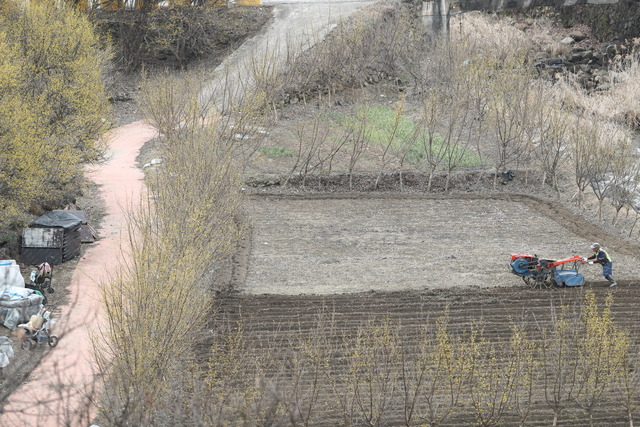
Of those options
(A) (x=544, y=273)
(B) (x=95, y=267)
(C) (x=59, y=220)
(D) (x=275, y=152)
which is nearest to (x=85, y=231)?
(C) (x=59, y=220)

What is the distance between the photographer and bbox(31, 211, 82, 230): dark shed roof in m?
23.0

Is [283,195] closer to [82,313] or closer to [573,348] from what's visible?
[82,313]

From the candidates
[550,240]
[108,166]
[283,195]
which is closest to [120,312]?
[550,240]

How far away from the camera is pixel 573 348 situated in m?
16.9

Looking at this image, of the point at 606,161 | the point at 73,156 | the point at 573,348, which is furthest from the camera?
the point at 606,161

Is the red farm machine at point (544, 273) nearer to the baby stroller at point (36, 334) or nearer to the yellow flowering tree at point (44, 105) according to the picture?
the baby stroller at point (36, 334)

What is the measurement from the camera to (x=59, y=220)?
23.4 m

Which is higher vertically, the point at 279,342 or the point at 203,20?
the point at 203,20

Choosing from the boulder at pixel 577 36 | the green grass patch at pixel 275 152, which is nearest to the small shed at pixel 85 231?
the green grass patch at pixel 275 152

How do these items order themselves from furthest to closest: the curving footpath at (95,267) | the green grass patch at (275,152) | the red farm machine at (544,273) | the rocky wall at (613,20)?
the rocky wall at (613,20), the green grass patch at (275,152), the red farm machine at (544,273), the curving footpath at (95,267)

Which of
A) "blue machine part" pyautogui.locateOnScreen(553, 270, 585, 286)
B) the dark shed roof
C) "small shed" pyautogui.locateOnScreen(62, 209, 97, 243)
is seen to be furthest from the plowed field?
the dark shed roof

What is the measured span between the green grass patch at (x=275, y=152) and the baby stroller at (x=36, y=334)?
17.3 metres

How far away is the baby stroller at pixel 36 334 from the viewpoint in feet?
58.4

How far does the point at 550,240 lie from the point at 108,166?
16.7m
